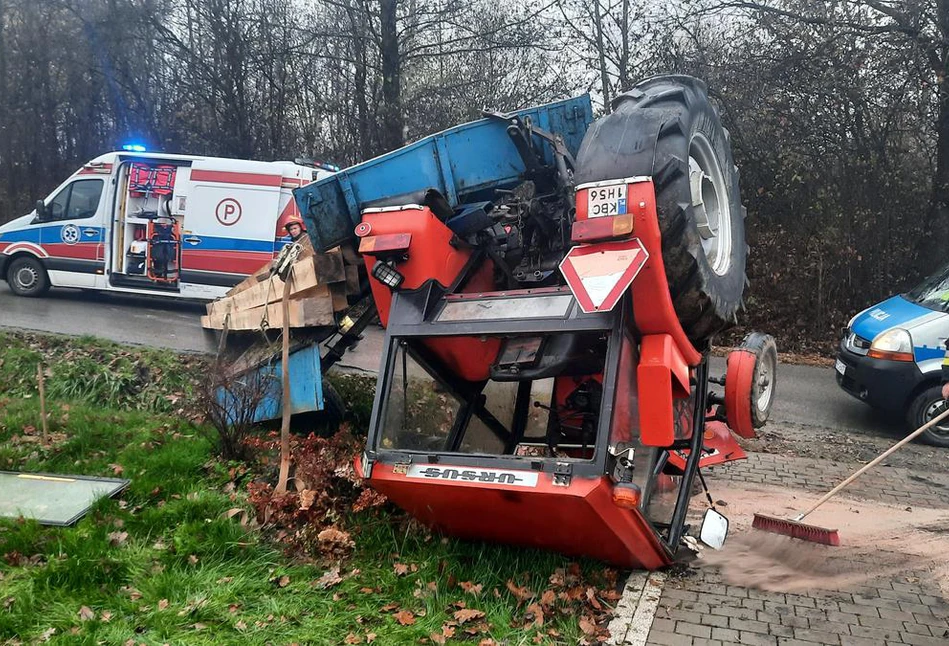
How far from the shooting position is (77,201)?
1284 cm

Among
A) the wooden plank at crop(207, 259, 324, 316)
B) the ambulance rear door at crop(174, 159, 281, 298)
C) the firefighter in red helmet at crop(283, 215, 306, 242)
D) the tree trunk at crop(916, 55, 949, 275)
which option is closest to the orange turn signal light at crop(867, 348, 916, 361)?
the tree trunk at crop(916, 55, 949, 275)

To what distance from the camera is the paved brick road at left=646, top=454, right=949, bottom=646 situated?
12.5 feet

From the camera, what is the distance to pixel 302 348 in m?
6.00

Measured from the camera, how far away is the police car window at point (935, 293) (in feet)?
26.7

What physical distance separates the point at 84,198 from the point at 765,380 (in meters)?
11.6

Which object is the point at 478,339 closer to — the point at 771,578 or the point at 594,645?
the point at 594,645

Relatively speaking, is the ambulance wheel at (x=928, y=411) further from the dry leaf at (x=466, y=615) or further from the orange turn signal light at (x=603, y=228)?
the dry leaf at (x=466, y=615)

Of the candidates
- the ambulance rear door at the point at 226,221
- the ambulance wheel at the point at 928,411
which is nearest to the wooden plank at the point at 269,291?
the ambulance rear door at the point at 226,221

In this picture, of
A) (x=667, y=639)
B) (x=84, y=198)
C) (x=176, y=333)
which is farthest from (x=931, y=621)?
(x=84, y=198)

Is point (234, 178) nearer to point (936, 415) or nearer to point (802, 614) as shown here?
point (936, 415)

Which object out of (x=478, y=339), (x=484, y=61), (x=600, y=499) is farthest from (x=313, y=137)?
(x=600, y=499)

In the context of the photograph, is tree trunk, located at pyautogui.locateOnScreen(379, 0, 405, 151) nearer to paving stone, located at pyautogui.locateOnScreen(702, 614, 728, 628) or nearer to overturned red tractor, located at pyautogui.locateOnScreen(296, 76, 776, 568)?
overturned red tractor, located at pyautogui.locateOnScreen(296, 76, 776, 568)

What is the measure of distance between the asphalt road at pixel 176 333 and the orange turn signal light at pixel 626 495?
4.91 m

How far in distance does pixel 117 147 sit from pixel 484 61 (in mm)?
9303
